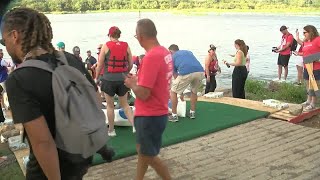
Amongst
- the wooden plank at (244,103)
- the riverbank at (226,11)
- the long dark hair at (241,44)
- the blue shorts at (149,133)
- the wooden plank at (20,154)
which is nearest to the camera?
the blue shorts at (149,133)

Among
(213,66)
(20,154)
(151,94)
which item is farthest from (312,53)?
(20,154)

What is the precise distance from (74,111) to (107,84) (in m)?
3.41

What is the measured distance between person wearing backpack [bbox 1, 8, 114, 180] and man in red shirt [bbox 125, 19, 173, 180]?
1241 millimetres

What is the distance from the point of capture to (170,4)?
237 ft

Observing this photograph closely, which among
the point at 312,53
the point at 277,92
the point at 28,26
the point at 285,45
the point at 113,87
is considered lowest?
the point at 277,92

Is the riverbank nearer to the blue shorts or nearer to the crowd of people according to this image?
the crowd of people

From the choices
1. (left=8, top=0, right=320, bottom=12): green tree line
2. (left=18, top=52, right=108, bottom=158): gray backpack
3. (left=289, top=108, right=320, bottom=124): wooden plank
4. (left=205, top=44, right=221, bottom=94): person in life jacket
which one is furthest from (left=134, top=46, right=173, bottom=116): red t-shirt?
(left=8, top=0, right=320, bottom=12): green tree line

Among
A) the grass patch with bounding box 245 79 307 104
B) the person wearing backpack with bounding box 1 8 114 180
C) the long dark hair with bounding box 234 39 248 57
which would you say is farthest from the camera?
the grass patch with bounding box 245 79 307 104

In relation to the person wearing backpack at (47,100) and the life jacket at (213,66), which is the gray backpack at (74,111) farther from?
the life jacket at (213,66)

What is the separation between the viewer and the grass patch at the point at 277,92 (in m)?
9.29

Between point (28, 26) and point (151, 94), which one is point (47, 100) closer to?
point (28, 26)

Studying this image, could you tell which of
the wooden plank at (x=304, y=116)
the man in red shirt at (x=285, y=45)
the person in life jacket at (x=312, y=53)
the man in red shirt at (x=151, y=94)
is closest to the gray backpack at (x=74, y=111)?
the man in red shirt at (x=151, y=94)

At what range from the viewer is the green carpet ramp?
17.4 ft

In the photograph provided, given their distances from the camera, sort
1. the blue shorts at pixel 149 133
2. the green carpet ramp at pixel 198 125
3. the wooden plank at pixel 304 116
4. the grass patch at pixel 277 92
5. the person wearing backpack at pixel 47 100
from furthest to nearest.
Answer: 1. the grass patch at pixel 277 92
2. the wooden plank at pixel 304 116
3. the green carpet ramp at pixel 198 125
4. the blue shorts at pixel 149 133
5. the person wearing backpack at pixel 47 100
